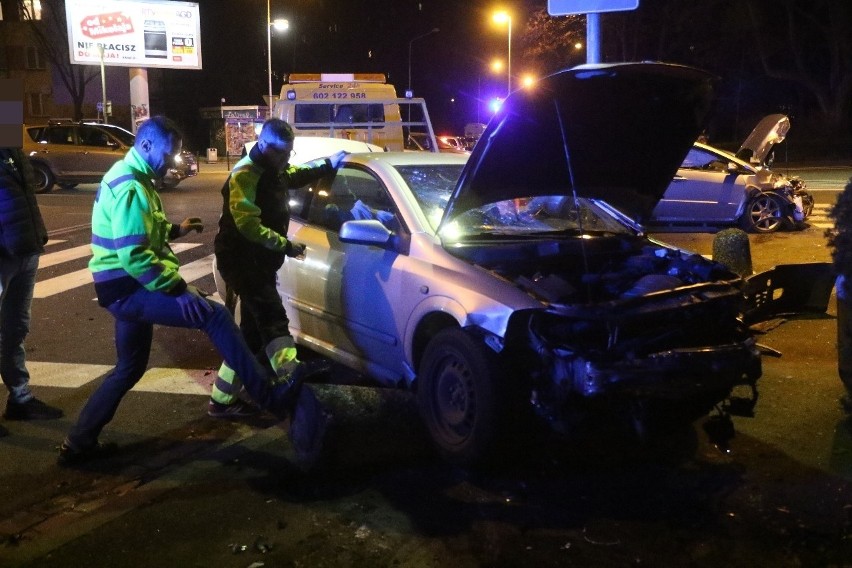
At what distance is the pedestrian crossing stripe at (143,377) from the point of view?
621 cm

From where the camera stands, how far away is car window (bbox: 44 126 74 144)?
23391 millimetres

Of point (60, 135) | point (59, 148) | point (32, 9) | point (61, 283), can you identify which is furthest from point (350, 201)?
point (32, 9)

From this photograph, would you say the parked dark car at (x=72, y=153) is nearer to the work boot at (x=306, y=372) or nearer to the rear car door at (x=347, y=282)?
the rear car door at (x=347, y=282)

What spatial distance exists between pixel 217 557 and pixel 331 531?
513 millimetres

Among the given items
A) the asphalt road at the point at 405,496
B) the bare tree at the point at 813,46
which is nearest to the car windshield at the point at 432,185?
the asphalt road at the point at 405,496

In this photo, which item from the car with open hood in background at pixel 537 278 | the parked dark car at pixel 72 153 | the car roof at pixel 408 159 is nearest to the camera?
the car with open hood in background at pixel 537 278

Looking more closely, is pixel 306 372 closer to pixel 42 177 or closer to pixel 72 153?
pixel 42 177

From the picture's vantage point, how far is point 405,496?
14.3 ft

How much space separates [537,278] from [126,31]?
116 ft

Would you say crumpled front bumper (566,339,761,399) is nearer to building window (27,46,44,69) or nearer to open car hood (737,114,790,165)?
open car hood (737,114,790,165)

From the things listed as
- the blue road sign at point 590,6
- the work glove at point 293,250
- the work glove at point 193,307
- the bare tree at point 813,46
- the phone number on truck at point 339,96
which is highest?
the bare tree at point 813,46

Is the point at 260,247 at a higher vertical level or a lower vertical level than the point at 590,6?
lower

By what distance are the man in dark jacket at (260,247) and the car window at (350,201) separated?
1.59 ft

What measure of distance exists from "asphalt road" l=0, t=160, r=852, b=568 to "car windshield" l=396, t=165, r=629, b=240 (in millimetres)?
1106
